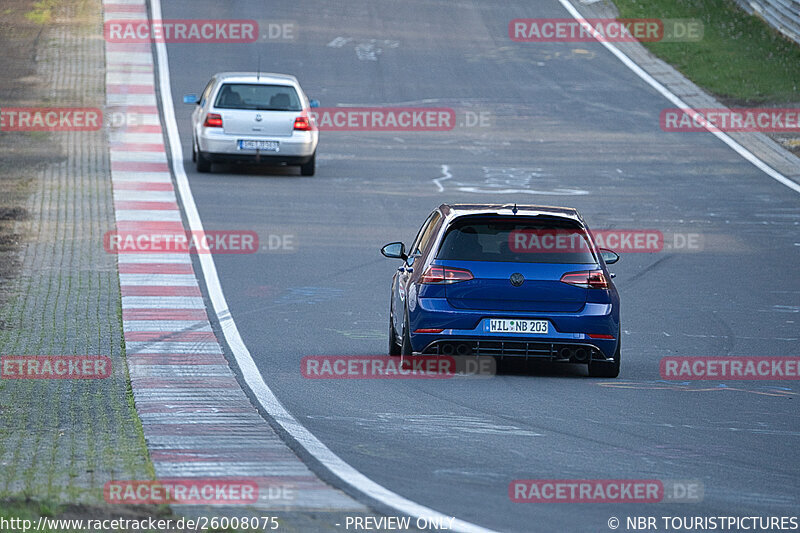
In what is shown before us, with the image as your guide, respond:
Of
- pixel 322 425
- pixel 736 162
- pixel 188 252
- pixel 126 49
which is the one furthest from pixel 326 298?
pixel 126 49

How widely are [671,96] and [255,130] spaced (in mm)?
12174

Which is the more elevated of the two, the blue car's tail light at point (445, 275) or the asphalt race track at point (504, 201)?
the blue car's tail light at point (445, 275)

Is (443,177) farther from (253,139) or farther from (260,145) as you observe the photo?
(253,139)

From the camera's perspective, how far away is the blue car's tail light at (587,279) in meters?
11.5

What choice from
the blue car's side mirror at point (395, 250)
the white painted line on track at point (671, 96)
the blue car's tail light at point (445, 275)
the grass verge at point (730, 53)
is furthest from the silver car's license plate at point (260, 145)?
the blue car's tail light at point (445, 275)

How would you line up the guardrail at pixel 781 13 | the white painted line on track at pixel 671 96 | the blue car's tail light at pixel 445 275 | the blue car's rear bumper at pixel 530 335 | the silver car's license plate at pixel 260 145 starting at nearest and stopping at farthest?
the blue car's rear bumper at pixel 530 335
the blue car's tail light at pixel 445 275
the silver car's license plate at pixel 260 145
the white painted line on track at pixel 671 96
the guardrail at pixel 781 13

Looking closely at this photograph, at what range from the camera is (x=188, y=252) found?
18422 mm

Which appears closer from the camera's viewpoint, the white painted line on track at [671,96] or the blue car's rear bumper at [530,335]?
the blue car's rear bumper at [530,335]

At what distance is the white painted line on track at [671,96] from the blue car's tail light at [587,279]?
46.8 ft

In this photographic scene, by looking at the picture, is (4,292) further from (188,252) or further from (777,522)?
Result: (777,522)

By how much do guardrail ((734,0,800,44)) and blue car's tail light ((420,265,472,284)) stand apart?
1060 inches

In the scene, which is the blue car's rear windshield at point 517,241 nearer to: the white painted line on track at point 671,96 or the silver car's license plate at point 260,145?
the silver car's license plate at point 260,145

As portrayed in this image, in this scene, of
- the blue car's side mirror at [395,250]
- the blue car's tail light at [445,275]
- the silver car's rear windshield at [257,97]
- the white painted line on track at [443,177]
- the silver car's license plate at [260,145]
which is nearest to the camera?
the blue car's tail light at [445,275]

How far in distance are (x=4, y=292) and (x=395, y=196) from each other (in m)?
8.77
